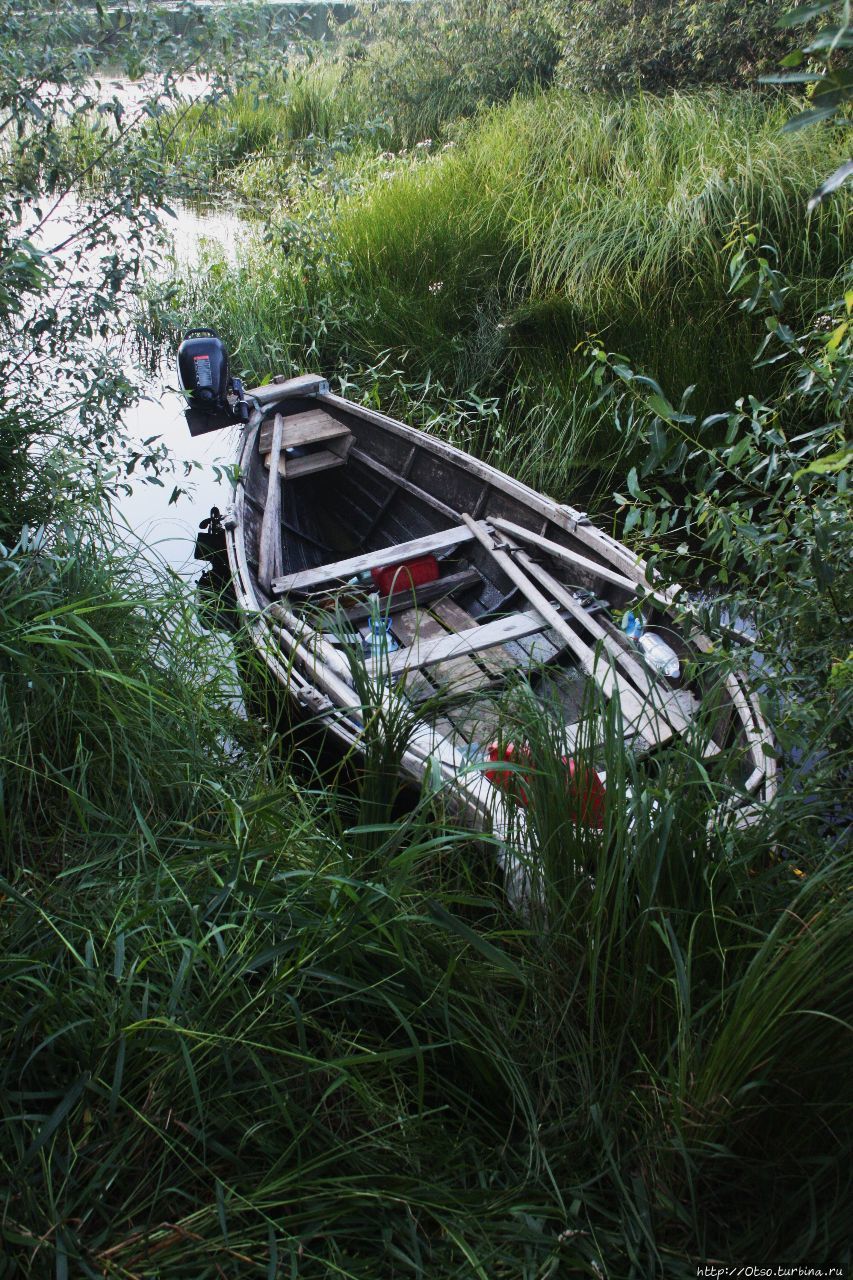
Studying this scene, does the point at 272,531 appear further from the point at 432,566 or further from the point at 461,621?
the point at 461,621

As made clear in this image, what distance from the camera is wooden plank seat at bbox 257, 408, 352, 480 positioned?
205 inches

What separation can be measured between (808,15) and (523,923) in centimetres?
176

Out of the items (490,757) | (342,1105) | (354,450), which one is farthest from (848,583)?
(354,450)

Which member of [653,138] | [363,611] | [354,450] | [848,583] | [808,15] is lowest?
[848,583]

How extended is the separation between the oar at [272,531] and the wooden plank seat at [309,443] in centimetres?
11

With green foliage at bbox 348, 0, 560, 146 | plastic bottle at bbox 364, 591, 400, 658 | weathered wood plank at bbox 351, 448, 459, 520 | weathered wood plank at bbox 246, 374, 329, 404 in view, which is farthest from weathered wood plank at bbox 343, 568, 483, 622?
green foliage at bbox 348, 0, 560, 146

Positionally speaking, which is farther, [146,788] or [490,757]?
[146,788]

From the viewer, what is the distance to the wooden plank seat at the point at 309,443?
17.1ft

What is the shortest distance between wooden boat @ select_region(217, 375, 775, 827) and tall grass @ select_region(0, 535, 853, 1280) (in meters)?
0.34

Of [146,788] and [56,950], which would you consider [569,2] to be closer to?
[146,788]

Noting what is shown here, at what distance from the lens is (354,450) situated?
17.5 feet

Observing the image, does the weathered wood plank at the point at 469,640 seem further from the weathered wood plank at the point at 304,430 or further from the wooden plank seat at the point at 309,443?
the weathered wood plank at the point at 304,430

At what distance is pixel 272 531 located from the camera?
4.55 meters

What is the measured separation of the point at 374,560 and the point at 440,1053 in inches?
98.6
